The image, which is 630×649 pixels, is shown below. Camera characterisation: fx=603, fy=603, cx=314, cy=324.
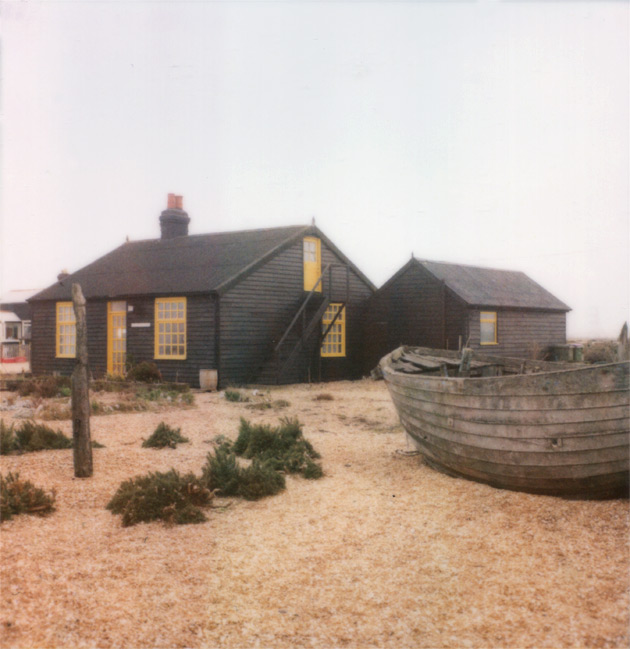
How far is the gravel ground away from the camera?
3.98m

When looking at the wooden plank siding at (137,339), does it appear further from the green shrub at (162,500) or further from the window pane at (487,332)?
the green shrub at (162,500)

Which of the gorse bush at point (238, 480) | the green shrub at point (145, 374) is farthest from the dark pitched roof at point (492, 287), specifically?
the gorse bush at point (238, 480)

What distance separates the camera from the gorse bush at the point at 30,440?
9.11m

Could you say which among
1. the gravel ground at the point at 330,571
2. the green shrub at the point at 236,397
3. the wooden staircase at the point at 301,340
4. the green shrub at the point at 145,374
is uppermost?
the wooden staircase at the point at 301,340

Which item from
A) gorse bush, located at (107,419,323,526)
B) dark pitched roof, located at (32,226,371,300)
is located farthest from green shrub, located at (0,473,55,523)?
dark pitched roof, located at (32,226,371,300)

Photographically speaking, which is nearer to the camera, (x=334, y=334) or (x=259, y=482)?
(x=259, y=482)

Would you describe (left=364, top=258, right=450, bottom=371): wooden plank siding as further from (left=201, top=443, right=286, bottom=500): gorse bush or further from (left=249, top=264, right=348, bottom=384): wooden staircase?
(left=201, top=443, right=286, bottom=500): gorse bush

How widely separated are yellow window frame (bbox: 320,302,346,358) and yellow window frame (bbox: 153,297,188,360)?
5475mm

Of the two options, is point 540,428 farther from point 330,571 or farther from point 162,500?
point 162,500

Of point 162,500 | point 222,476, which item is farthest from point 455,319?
point 162,500

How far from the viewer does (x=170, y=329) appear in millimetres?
19844

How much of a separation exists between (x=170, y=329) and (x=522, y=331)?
50.4ft

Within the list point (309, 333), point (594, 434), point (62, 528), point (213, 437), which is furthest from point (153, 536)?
point (309, 333)

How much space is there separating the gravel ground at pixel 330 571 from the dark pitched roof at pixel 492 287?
1716cm
